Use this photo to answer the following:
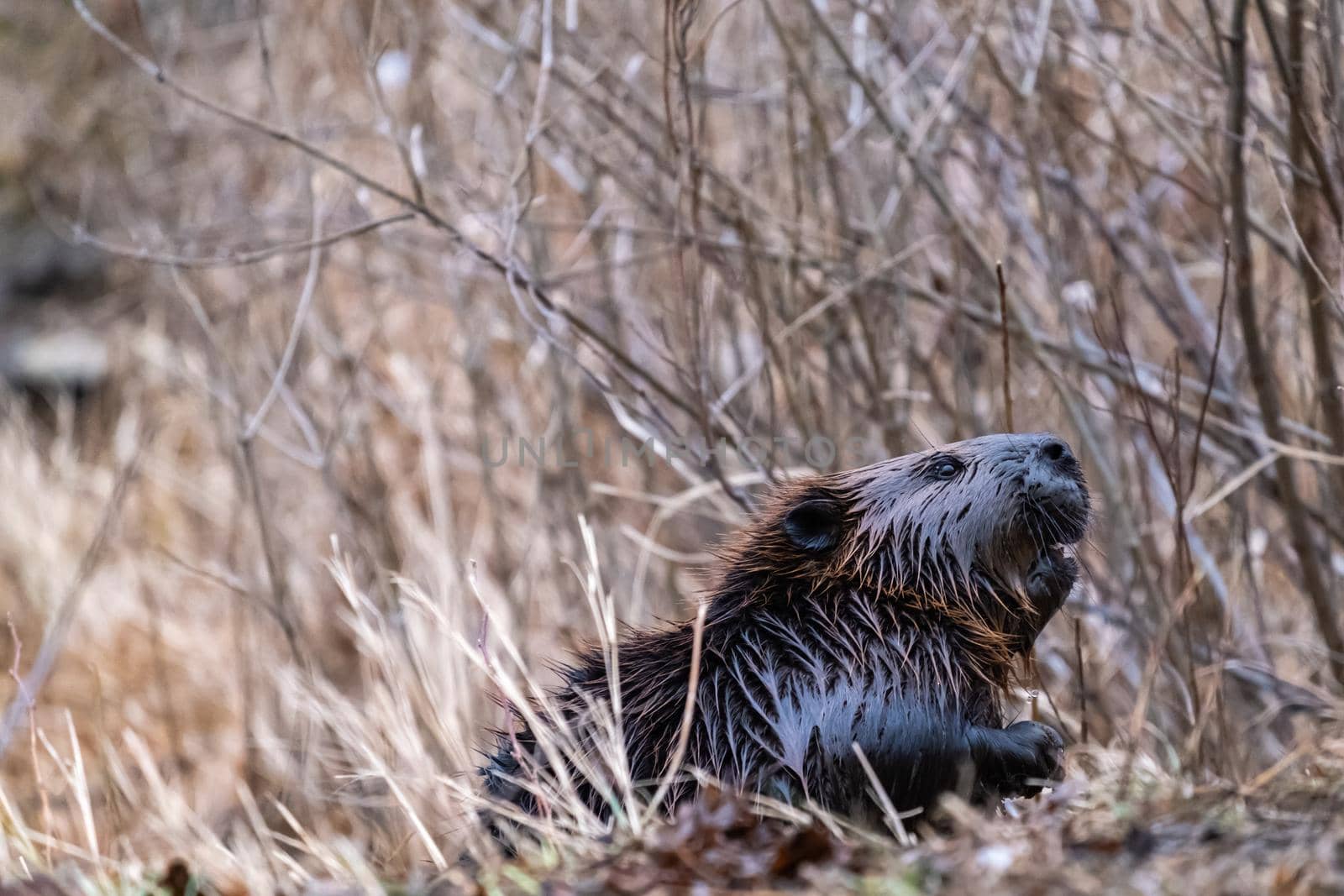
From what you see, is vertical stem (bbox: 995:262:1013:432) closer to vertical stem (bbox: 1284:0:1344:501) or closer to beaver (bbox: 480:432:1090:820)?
beaver (bbox: 480:432:1090:820)

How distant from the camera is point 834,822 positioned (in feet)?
7.77

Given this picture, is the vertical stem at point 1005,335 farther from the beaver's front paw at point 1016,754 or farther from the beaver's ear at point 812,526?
the beaver's front paw at point 1016,754

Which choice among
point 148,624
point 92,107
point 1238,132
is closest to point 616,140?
point 1238,132

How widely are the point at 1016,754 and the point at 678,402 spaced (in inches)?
60.1

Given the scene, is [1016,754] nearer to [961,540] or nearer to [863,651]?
[863,651]

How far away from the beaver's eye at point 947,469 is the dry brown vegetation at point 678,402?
33 cm

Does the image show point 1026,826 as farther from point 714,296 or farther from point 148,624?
point 148,624

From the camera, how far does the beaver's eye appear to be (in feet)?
9.82

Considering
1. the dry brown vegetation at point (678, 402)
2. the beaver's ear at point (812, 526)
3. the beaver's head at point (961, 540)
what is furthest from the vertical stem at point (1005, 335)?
the beaver's ear at point (812, 526)

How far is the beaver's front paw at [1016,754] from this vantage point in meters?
2.61

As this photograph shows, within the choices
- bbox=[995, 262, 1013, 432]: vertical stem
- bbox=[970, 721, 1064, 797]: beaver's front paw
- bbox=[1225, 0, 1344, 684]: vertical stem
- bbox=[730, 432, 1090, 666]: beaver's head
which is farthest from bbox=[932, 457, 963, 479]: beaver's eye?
bbox=[1225, 0, 1344, 684]: vertical stem

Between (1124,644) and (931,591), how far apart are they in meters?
1.91

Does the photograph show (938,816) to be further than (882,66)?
No

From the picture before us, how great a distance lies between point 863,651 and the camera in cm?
276
